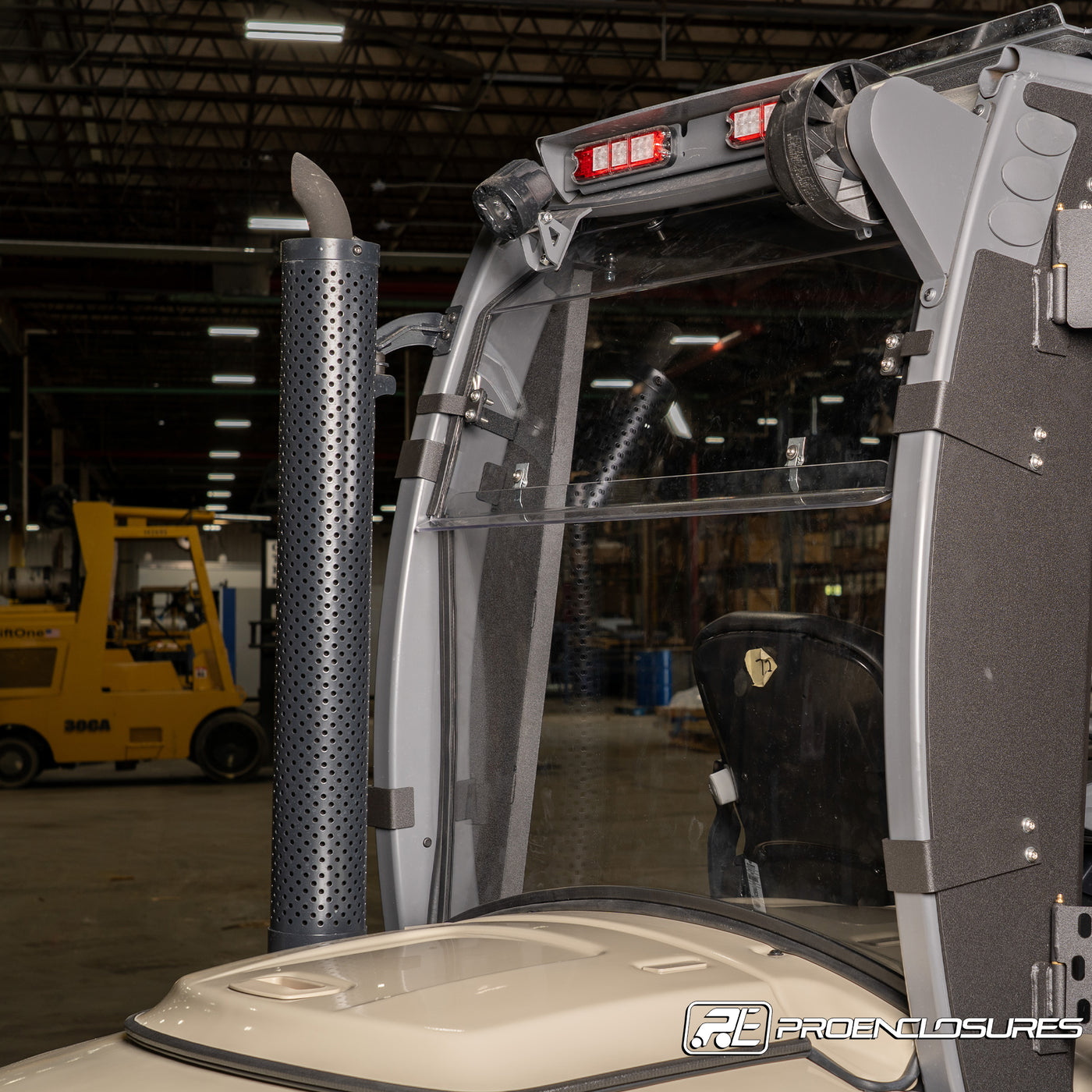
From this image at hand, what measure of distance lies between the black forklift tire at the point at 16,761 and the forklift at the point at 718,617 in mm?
7951

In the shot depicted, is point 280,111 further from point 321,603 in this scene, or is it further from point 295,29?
point 321,603

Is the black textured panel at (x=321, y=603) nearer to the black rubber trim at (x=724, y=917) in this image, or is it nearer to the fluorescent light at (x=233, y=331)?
the black rubber trim at (x=724, y=917)

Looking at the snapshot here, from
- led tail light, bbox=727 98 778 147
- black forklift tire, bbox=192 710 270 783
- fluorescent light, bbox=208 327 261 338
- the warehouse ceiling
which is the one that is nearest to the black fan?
led tail light, bbox=727 98 778 147

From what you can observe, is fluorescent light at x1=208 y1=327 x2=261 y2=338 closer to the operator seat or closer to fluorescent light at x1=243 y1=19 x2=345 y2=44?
fluorescent light at x1=243 y1=19 x2=345 y2=44

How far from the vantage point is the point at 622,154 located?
162 cm

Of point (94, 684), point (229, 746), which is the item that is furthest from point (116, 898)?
point (229, 746)

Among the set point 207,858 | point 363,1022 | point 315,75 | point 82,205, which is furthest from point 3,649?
point 363,1022

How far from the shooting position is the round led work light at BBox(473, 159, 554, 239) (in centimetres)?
163

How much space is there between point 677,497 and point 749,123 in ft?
1.44

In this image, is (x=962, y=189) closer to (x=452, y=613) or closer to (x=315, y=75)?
(x=452, y=613)

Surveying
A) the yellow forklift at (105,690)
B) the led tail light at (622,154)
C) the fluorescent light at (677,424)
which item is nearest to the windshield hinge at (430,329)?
the led tail light at (622,154)

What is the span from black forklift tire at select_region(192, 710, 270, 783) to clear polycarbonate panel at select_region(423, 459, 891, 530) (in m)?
7.71

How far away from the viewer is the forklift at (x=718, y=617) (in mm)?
1176

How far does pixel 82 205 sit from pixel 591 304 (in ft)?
43.0
